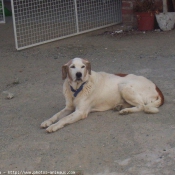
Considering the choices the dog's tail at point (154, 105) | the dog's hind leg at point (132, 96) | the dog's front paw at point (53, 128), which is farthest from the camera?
the dog's hind leg at point (132, 96)

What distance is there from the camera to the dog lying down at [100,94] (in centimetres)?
532

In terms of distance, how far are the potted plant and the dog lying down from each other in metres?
4.49

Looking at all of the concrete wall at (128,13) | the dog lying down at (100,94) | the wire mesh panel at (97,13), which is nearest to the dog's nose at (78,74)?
the dog lying down at (100,94)

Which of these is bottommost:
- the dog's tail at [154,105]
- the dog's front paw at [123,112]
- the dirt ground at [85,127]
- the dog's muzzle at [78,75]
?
the dirt ground at [85,127]

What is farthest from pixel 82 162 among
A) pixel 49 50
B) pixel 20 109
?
pixel 49 50

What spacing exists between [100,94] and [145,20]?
4.83 meters

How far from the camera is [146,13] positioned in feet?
32.6

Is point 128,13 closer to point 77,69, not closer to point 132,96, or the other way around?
point 132,96

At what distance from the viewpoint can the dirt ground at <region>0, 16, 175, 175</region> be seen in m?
4.22

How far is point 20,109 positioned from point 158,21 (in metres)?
4.90

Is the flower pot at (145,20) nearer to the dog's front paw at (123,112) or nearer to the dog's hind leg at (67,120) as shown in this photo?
the dog's front paw at (123,112)

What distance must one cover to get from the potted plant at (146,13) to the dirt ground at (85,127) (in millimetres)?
1309

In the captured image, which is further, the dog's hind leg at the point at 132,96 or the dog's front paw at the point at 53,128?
the dog's hind leg at the point at 132,96

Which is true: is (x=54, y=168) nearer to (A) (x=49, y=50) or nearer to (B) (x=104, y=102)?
(B) (x=104, y=102)
